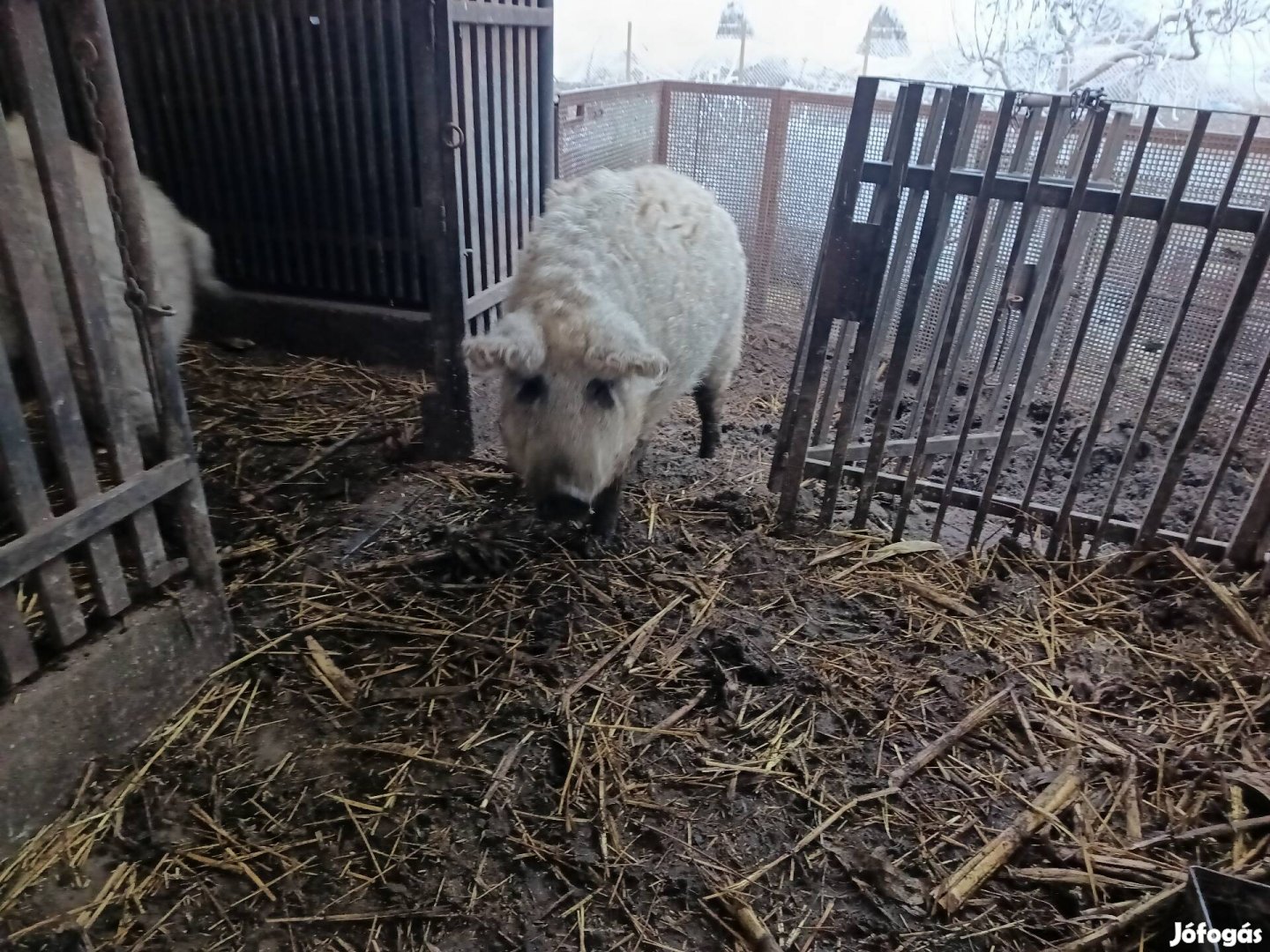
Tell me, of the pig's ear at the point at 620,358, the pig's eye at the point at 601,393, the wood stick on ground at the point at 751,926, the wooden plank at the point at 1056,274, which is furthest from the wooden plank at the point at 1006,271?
the wood stick on ground at the point at 751,926

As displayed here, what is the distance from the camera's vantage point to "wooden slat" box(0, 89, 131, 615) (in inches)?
87.7

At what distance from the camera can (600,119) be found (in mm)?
6516

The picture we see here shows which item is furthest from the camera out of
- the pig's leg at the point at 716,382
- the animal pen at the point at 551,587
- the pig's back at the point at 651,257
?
the pig's leg at the point at 716,382

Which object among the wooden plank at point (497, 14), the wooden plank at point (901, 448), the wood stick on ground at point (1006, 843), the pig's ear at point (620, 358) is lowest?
the wood stick on ground at point (1006, 843)

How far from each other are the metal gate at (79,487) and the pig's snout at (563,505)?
123 centimetres

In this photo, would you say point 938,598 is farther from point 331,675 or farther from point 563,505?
point 331,675

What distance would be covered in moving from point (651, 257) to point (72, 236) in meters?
2.19

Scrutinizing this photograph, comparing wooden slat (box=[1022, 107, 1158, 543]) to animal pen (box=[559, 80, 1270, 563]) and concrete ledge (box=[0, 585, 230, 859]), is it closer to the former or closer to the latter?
animal pen (box=[559, 80, 1270, 563])

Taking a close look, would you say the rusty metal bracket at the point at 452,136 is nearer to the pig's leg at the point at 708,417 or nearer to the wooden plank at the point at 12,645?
the pig's leg at the point at 708,417

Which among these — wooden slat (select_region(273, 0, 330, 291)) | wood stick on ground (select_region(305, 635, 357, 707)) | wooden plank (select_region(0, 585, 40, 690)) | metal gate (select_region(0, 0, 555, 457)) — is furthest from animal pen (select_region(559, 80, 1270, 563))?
wooden plank (select_region(0, 585, 40, 690))

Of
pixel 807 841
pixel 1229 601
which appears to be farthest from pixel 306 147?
pixel 1229 601

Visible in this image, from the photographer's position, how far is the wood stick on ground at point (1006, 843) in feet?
8.05

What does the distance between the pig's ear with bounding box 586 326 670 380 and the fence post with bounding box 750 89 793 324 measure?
4.31 meters

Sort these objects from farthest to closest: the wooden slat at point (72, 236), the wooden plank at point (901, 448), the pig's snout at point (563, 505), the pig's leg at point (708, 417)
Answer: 1. the pig's leg at point (708, 417)
2. the wooden plank at point (901, 448)
3. the pig's snout at point (563, 505)
4. the wooden slat at point (72, 236)
